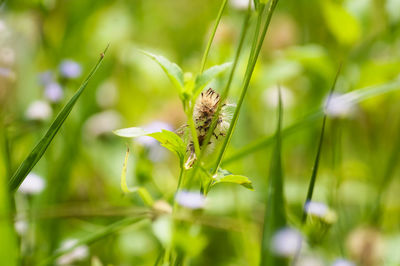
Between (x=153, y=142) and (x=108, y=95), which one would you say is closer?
(x=153, y=142)

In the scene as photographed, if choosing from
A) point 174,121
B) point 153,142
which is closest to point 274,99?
point 174,121

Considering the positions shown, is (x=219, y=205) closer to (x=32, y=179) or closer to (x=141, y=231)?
(x=141, y=231)

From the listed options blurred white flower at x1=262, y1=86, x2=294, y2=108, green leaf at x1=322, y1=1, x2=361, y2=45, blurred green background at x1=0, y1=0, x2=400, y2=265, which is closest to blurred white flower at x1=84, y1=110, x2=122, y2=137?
blurred green background at x1=0, y1=0, x2=400, y2=265

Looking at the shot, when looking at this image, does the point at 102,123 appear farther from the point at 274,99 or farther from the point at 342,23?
the point at 342,23

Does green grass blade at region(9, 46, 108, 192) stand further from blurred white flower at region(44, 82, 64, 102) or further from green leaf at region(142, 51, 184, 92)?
blurred white flower at region(44, 82, 64, 102)

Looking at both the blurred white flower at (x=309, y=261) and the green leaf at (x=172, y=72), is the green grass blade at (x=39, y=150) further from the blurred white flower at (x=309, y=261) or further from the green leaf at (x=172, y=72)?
the blurred white flower at (x=309, y=261)

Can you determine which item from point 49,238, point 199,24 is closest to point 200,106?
point 49,238
